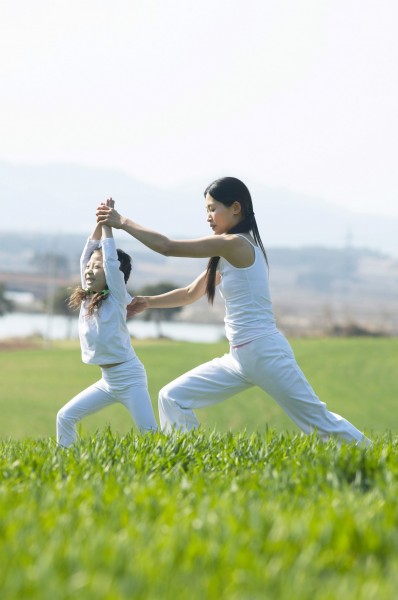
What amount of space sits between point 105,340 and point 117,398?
1.44 feet

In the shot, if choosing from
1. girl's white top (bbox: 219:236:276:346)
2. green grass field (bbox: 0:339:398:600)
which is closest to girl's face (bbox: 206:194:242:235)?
girl's white top (bbox: 219:236:276:346)

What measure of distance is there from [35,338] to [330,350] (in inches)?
682

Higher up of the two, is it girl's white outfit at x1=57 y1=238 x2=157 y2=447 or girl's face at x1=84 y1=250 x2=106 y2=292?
girl's face at x1=84 y1=250 x2=106 y2=292

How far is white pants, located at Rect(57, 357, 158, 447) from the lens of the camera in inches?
261

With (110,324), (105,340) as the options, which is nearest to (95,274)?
(110,324)

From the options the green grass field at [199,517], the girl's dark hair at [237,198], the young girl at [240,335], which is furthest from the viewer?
the girl's dark hair at [237,198]

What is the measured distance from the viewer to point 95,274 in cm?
670

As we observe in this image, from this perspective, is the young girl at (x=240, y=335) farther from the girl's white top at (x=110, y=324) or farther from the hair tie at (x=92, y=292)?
the hair tie at (x=92, y=292)

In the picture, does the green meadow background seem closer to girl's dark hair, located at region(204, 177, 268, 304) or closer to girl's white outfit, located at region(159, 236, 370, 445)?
girl's white outfit, located at region(159, 236, 370, 445)

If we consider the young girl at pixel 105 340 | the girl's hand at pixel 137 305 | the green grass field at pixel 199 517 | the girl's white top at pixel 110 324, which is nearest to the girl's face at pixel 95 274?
the young girl at pixel 105 340

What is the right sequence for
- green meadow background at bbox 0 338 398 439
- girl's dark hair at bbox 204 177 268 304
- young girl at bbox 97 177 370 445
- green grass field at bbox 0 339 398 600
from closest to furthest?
green grass field at bbox 0 339 398 600 → young girl at bbox 97 177 370 445 → girl's dark hair at bbox 204 177 268 304 → green meadow background at bbox 0 338 398 439

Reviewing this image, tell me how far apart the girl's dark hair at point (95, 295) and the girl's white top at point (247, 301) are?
0.81m

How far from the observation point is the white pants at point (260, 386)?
6.30 meters

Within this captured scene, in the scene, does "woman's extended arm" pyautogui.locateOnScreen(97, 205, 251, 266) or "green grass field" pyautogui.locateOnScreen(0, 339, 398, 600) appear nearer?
"green grass field" pyautogui.locateOnScreen(0, 339, 398, 600)
